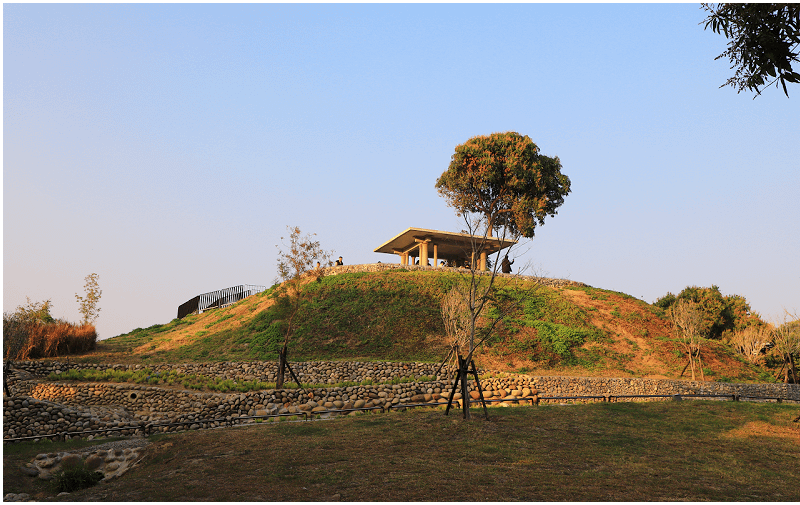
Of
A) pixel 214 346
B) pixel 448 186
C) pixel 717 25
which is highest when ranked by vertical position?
pixel 448 186

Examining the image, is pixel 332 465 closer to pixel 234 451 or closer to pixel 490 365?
pixel 234 451

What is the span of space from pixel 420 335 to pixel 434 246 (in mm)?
14166

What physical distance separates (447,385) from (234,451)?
11.8 meters

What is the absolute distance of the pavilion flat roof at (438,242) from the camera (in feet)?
142

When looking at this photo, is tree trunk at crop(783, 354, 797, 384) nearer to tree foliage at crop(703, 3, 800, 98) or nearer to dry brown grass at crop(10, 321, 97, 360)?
tree foliage at crop(703, 3, 800, 98)

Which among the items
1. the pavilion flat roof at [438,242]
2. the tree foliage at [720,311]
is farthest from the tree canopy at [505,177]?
the tree foliage at [720,311]

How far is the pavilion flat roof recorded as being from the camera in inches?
1699

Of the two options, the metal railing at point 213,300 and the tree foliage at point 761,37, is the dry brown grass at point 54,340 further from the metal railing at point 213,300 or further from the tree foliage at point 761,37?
the tree foliage at point 761,37

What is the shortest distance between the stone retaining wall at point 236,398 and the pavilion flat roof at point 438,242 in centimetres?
1705

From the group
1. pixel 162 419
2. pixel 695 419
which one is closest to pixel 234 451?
pixel 162 419

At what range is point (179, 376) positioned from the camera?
2600 centimetres

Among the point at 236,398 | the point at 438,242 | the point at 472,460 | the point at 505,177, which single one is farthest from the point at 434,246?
the point at 472,460

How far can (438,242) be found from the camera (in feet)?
149

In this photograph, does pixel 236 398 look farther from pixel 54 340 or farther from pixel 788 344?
pixel 788 344
